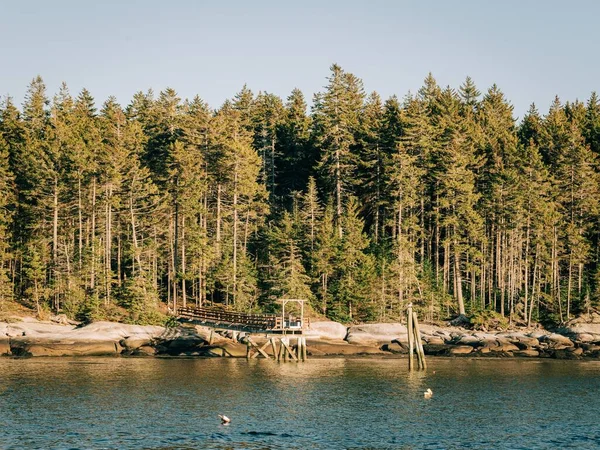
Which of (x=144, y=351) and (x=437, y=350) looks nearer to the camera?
(x=144, y=351)

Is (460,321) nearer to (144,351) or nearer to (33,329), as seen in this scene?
(144,351)

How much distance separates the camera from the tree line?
70.4 meters

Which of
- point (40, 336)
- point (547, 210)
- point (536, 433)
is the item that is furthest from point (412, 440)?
point (547, 210)

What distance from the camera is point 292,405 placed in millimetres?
37469

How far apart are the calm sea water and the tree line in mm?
17400

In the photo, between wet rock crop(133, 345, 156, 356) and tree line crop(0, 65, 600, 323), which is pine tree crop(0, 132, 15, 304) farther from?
wet rock crop(133, 345, 156, 356)

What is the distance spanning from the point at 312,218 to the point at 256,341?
1765 cm

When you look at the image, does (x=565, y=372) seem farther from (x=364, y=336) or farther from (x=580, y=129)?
(x=580, y=129)

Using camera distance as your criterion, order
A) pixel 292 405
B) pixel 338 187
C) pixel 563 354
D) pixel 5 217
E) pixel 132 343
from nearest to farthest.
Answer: pixel 292 405 → pixel 132 343 → pixel 563 354 → pixel 5 217 → pixel 338 187

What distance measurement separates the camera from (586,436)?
1213 inches

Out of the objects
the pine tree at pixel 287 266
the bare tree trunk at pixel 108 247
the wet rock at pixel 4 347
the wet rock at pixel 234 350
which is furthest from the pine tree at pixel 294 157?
the wet rock at pixel 4 347

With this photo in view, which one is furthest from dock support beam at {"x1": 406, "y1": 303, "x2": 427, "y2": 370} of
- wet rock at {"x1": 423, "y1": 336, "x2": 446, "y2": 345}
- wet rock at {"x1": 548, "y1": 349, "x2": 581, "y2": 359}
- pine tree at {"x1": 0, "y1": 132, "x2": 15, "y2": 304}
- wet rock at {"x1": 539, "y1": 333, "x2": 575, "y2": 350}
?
pine tree at {"x1": 0, "y1": 132, "x2": 15, "y2": 304}

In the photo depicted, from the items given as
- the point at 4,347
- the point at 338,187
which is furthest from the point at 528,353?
the point at 4,347

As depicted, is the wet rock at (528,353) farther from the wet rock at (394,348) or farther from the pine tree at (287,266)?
the pine tree at (287,266)
